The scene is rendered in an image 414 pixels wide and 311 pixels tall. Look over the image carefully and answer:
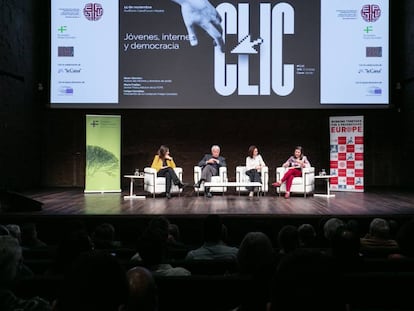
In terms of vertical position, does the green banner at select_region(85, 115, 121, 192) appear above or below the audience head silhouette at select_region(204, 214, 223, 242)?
above

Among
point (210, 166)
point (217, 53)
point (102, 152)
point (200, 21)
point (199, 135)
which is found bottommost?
point (210, 166)

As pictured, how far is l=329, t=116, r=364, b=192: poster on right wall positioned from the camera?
876 cm

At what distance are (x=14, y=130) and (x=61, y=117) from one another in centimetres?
153

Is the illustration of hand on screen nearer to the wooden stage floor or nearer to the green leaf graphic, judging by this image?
the green leaf graphic

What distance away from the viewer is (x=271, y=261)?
1.92 meters

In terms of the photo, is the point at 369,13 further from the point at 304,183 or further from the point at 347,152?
the point at 304,183

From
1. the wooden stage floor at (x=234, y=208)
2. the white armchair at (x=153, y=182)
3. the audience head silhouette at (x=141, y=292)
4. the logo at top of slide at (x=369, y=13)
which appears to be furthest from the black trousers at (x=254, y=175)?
the audience head silhouette at (x=141, y=292)

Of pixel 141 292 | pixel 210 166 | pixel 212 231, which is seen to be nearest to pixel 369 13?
pixel 210 166

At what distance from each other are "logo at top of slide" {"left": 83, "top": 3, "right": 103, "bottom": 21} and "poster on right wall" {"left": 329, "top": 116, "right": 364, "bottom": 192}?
4788 mm

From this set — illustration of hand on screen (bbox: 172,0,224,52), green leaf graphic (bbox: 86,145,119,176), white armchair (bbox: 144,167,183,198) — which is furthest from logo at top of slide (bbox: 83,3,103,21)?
white armchair (bbox: 144,167,183,198)

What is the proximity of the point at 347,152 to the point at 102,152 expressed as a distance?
449cm

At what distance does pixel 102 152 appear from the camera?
8477 millimetres

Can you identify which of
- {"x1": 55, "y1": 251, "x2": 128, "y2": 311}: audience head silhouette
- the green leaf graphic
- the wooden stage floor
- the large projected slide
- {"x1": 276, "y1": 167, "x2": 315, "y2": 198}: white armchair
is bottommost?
the wooden stage floor

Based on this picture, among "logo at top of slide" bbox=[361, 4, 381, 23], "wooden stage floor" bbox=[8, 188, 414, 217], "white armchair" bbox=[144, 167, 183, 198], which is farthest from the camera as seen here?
"logo at top of slide" bbox=[361, 4, 381, 23]
